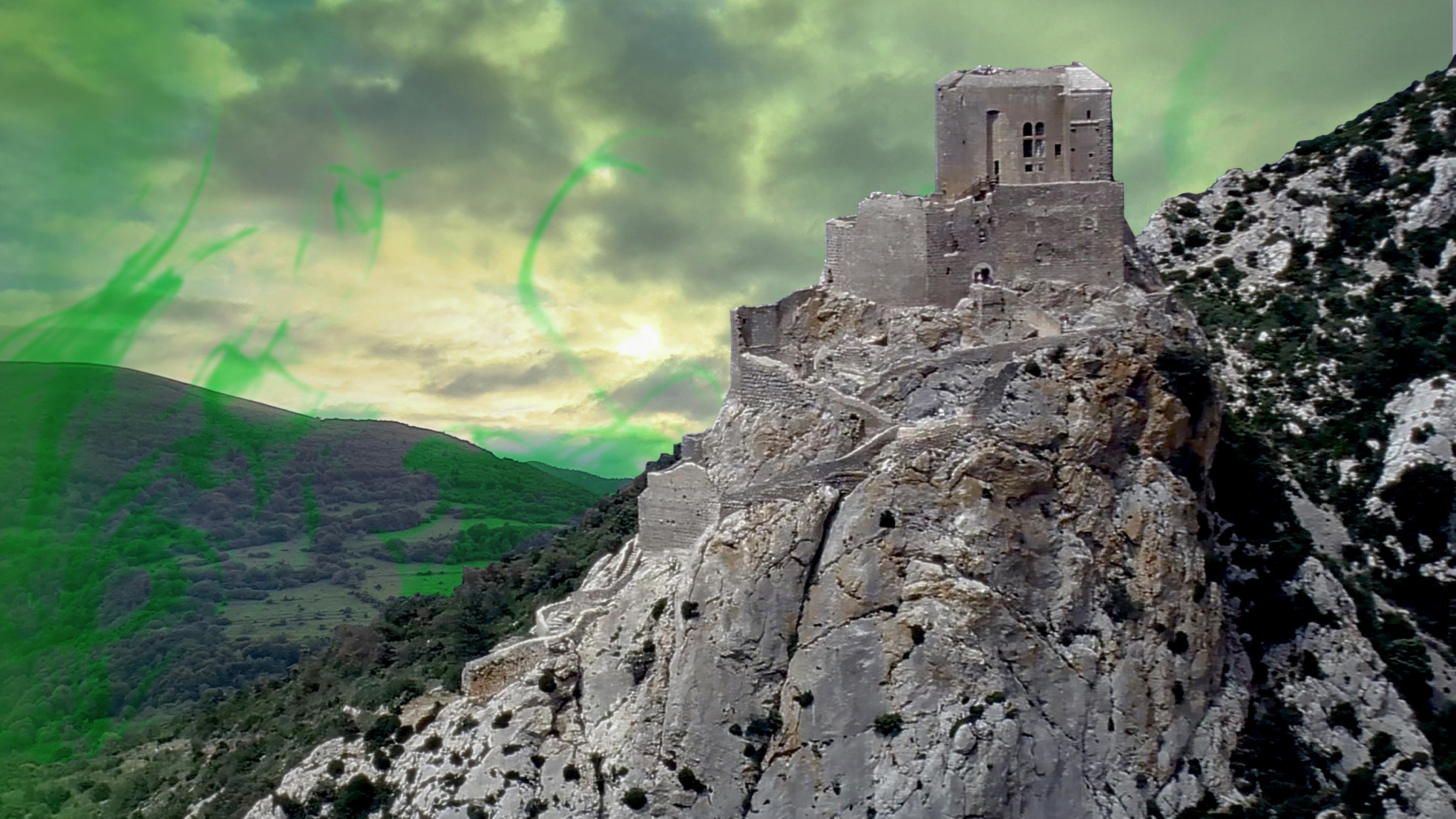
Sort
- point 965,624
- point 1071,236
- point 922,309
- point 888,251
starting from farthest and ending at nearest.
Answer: point 888,251
point 922,309
point 1071,236
point 965,624

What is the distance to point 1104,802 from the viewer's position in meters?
49.8

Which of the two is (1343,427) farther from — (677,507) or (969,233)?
(677,507)

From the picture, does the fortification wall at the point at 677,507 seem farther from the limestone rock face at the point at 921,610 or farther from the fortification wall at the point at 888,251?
the fortification wall at the point at 888,251

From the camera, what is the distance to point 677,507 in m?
58.8

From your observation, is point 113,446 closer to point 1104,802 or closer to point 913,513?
point 913,513

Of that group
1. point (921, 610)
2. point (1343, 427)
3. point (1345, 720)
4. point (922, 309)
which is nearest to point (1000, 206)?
point (922, 309)

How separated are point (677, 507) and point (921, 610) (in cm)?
1261

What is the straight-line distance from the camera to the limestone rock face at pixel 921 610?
163 ft

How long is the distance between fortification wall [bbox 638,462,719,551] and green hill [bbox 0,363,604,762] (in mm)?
23966

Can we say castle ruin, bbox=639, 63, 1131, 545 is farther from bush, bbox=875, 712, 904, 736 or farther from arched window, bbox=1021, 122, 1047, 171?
bush, bbox=875, 712, 904, 736

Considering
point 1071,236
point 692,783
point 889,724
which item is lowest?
point 692,783

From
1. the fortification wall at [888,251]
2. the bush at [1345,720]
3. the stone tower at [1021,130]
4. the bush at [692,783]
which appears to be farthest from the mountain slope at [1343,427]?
the bush at [692,783]

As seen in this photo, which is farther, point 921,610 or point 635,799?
point 635,799

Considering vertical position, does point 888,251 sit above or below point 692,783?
above
